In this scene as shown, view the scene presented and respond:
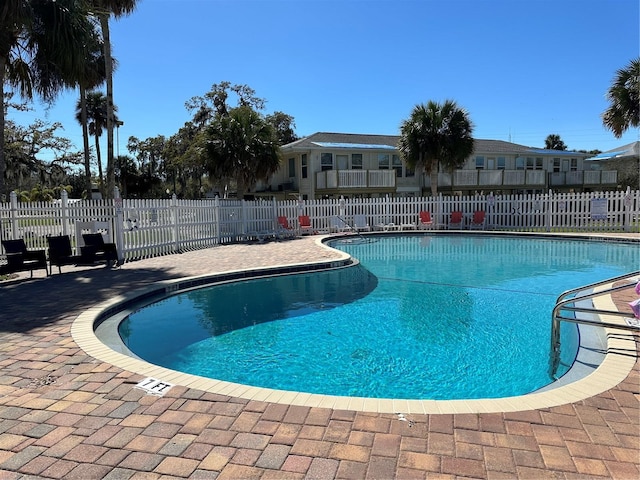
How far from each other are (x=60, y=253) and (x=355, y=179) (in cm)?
1907

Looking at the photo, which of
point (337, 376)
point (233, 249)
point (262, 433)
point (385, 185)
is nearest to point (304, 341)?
point (337, 376)

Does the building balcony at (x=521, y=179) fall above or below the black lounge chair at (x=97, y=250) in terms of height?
above

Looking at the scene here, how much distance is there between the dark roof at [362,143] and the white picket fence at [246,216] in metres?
7.35

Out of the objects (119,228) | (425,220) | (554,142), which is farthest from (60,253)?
(554,142)

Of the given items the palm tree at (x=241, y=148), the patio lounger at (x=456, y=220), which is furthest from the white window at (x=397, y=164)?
the palm tree at (x=241, y=148)

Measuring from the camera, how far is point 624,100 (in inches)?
748

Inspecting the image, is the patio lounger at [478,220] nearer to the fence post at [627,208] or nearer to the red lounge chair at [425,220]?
the red lounge chair at [425,220]

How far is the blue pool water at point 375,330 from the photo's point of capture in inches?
200

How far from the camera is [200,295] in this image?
894cm

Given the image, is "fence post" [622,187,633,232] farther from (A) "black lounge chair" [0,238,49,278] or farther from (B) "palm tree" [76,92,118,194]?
(B) "palm tree" [76,92,118,194]

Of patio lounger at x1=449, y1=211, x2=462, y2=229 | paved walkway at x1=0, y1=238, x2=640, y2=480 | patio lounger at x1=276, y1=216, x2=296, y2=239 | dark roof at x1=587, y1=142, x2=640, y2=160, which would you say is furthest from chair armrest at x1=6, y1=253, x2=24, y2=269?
dark roof at x1=587, y1=142, x2=640, y2=160

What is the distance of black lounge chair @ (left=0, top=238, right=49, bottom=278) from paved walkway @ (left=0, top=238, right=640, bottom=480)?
617 centimetres

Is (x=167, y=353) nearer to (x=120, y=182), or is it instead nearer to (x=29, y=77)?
(x=29, y=77)

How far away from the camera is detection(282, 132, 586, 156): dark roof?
27723mm
